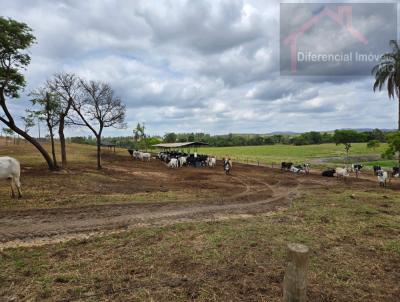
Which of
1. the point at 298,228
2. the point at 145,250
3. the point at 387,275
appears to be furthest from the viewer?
the point at 298,228

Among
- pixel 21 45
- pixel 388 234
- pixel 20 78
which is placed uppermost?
pixel 21 45

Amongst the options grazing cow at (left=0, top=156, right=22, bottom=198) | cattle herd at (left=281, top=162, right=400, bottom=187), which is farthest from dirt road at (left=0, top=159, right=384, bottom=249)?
cattle herd at (left=281, top=162, right=400, bottom=187)

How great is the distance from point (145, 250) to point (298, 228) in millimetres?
4337

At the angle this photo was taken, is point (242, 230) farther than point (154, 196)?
No

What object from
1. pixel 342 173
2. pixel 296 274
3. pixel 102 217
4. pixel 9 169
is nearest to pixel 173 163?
pixel 342 173

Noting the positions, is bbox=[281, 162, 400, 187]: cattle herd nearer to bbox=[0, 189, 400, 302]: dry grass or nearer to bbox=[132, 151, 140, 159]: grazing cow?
bbox=[0, 189, 400, 302]: dry grass

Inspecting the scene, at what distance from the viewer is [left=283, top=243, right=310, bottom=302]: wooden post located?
282 cm

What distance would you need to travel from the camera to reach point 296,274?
113 inches

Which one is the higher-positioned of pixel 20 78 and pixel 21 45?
pixel 21 45

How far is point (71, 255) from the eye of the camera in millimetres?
5309

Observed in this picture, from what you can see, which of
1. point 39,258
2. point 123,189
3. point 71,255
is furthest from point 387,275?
point 123,189

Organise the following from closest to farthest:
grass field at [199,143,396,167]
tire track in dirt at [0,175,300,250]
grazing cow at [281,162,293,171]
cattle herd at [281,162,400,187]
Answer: tire track in dirt at [0,175,300,250] → cattle herd at [281,162,400,187] → grazing cow at [281,162,293,171] → grass field at [199,143,396,167]

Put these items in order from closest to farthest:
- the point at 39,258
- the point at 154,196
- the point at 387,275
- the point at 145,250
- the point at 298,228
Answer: the point at 387,275, the point at 39,258, the point at 145,250, the point at 298,228, the point at 154,196

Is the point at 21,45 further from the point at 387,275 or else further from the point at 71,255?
the point at 387,275
